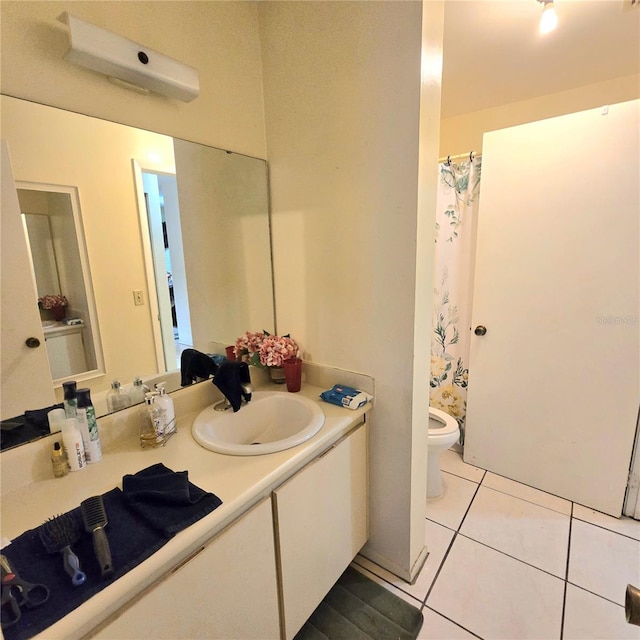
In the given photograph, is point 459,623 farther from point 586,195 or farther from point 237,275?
point 586,195

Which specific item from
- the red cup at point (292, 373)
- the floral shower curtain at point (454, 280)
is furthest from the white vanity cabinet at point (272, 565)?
the floral shower curtain at point (454, 280)

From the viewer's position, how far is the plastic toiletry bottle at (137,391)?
120 cm

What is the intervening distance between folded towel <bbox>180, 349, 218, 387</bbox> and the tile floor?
111cm

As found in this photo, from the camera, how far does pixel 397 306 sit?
1.27 metres

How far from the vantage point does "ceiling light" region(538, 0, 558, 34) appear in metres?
1.48

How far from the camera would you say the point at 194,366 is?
1.42 m

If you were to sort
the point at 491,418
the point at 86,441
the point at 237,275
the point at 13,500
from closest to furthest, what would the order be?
the point at 13,500 → the point at 86,441 → the point at 237,275 → the point at 491,418

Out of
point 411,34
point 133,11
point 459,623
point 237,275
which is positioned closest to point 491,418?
point 459,623

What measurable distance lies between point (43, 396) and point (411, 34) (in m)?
1.59

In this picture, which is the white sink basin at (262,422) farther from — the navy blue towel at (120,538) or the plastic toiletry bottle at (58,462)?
the plastic toiletry bottle at (58,462)

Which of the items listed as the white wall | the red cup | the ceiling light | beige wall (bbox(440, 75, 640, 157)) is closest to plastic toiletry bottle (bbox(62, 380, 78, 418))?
the red cup

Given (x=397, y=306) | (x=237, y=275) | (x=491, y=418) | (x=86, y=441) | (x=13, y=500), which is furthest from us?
(x=491, y=418)

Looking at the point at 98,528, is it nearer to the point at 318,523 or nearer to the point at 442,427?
the point at 318,523

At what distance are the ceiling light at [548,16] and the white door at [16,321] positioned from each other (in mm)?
2090
